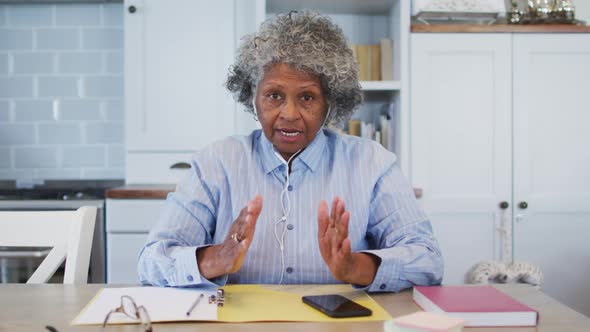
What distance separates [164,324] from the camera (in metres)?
1.07

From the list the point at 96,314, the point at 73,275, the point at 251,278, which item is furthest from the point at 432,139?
the point at 96,314

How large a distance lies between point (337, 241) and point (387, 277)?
152 mm

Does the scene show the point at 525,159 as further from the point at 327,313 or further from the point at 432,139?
the point at 327,313

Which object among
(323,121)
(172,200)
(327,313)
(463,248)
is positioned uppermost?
(323,121)

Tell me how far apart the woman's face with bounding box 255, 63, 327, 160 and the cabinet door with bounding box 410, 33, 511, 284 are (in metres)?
1.43

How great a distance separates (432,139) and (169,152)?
1291mm

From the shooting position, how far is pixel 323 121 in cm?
168

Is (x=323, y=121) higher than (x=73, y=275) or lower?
higher

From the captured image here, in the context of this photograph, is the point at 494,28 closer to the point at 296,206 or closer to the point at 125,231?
the point at 296,206

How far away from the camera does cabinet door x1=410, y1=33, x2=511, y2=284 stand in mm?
2959

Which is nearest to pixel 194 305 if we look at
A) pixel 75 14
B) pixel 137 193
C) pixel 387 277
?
pixel 387 277

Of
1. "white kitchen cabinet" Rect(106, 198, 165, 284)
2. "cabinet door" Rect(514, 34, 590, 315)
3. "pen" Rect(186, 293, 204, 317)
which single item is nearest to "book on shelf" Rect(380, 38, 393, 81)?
"cabinet door" Rect(514, 34, 590, 315)

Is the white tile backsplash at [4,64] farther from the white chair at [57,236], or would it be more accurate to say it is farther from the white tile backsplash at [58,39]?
the white chair at [57,236]

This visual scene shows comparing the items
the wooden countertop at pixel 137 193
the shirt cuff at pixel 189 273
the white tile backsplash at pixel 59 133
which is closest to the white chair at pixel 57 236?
the shirt cuff at pixel 189 273
